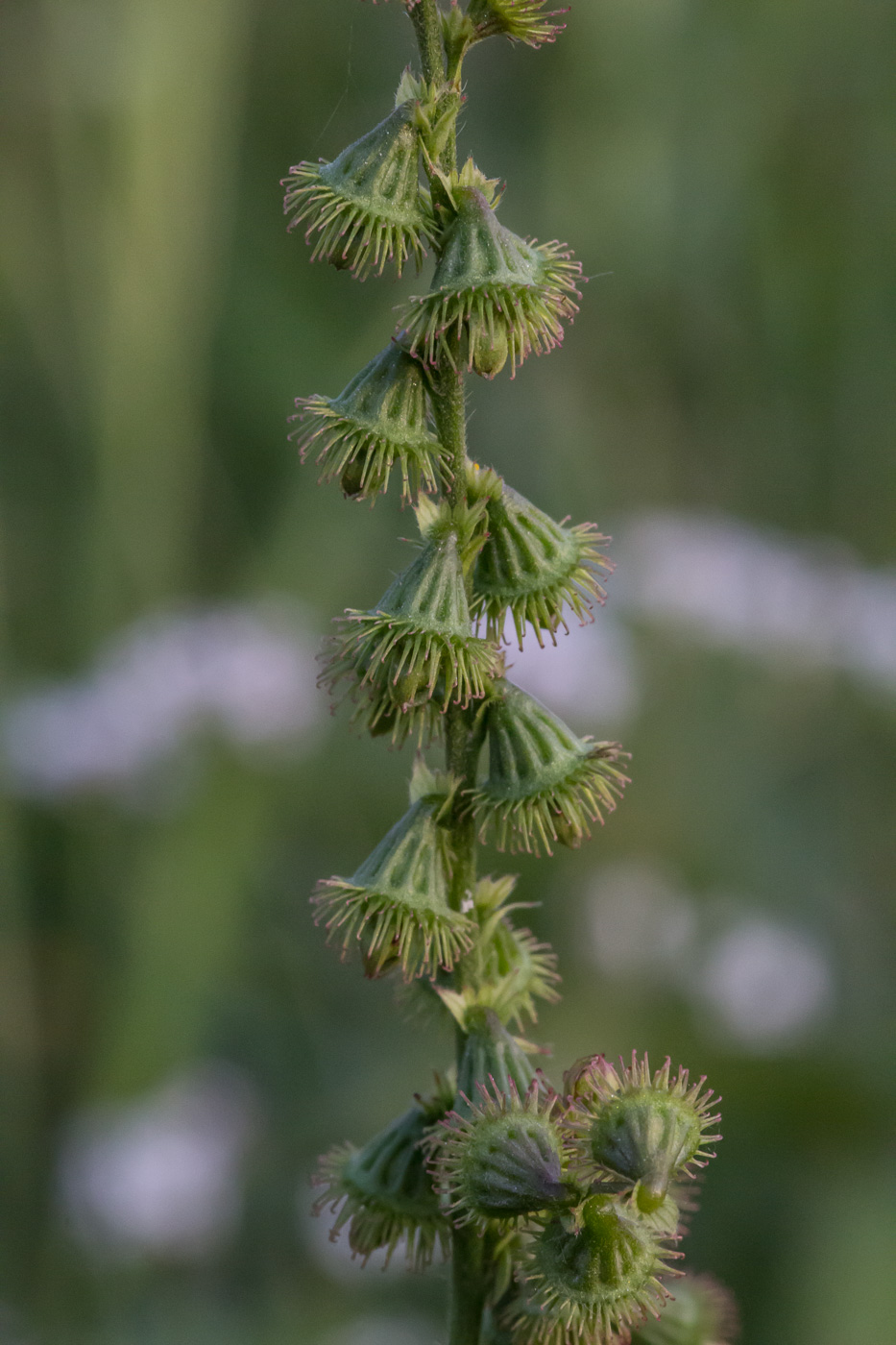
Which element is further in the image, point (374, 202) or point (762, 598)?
point (762, 598)

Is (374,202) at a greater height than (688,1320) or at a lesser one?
greater

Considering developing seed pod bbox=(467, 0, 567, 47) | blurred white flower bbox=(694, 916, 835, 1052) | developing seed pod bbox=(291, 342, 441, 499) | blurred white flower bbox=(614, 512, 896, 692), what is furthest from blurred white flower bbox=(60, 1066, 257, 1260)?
developing seed pod bbox=(467, 0, 567, 47)

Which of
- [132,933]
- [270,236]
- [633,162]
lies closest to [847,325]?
[633,162]

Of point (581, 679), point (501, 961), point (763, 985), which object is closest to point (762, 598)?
point (581, 679)

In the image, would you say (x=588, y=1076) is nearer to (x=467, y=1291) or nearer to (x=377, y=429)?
(x=467, y=1291)

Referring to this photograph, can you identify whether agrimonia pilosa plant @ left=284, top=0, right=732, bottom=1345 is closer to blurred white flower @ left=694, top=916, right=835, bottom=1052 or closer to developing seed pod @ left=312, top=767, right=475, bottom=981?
developing seed pod @ left=312, top=767, right=475, bottom=981

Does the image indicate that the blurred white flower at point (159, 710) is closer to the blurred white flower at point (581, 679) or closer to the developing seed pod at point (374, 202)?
the blurred white flower at point (581, 679)
